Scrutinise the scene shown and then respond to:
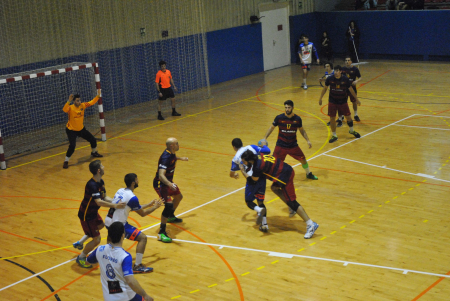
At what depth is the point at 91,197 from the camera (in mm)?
8477

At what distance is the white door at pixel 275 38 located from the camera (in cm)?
2853

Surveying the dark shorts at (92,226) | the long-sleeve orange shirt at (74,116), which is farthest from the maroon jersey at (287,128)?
the long-sleeve orange shirt at (74,116)

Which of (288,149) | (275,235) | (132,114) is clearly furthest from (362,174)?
(132,114)

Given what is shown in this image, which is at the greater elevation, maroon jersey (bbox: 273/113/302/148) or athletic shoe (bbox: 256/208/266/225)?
maroon jersey (bbox: 273/113/302/148)

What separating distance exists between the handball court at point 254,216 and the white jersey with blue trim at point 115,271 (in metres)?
2.18

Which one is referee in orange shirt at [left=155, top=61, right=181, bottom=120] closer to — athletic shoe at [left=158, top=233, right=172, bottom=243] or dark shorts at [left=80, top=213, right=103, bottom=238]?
athletic shoe at [left=158, top=233, right=172, bottom=243]

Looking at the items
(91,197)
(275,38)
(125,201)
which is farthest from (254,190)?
(275,38)

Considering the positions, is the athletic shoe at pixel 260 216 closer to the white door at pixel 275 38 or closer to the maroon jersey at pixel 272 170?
the maroon jersey at pixel 272 170

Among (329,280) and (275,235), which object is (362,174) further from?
Result: (329,280)

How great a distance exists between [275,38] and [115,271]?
25.1 m

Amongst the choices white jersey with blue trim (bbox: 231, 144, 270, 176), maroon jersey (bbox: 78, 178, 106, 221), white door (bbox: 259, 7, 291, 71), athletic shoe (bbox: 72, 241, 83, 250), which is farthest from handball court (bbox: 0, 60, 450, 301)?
white door (bbox: 259, 7, 291, 71)

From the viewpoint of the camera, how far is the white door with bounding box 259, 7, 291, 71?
2853 cm

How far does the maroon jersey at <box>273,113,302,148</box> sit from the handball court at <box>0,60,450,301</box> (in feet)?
3.59

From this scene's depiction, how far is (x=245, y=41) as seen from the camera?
27.4 metres
